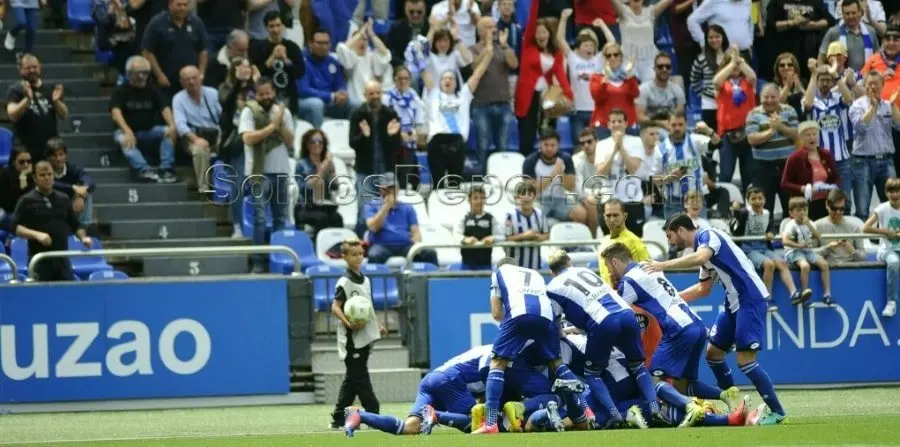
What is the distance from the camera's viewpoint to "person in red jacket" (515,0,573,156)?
2294cm

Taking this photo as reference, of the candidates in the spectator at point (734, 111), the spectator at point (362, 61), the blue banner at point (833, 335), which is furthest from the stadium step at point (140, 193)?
the spectator at point (734, 111)

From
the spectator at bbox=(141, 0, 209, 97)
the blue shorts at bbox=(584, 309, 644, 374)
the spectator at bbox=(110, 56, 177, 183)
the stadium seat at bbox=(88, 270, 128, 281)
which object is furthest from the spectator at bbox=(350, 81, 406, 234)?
the blue shorts at bbox=(584, 309, 644, 374)

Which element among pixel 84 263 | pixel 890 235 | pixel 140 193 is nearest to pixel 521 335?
pixel 890 235

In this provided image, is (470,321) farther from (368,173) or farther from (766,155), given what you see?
(766,155)

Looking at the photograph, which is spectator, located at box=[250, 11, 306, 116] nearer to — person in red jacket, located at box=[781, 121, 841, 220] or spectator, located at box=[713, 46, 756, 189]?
spectator, located at box=[713, 46, 756, 189]

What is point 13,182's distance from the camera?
19.5 meters

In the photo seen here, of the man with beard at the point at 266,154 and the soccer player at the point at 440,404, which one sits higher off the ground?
the man with beard at the point at 266,154

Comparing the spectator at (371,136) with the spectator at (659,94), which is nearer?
the spectator at (371,136)

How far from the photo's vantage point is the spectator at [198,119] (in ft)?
69.2

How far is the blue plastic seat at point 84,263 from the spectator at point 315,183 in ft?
8.32

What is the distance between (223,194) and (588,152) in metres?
4.60

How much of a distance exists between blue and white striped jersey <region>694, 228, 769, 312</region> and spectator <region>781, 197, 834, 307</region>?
3941 millimetres

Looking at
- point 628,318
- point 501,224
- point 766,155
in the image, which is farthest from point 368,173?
point 628,318

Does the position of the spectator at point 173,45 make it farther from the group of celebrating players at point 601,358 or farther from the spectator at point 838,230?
the group of celebrating players at point 601,358
